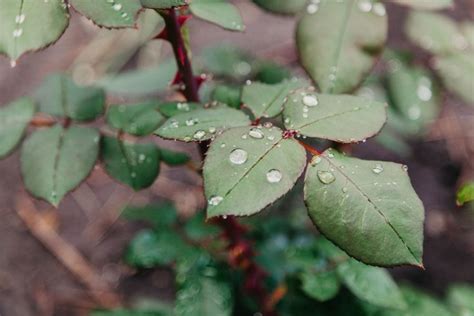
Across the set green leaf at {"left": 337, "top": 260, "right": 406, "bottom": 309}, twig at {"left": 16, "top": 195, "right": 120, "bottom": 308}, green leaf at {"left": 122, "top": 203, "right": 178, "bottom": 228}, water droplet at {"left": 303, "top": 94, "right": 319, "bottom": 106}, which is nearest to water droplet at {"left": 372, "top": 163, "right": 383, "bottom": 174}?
water droplet at {"left": 303, "top": 94, "right": 319, "bottom": 106}

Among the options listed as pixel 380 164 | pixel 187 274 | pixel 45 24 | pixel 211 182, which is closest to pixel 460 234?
pixel 187 274

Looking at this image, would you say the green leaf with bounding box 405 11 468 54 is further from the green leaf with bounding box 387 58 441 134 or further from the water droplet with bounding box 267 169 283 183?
the water droplet with bounding box 267 169 283 183

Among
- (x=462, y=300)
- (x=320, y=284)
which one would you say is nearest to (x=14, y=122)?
(x=320, y=284)

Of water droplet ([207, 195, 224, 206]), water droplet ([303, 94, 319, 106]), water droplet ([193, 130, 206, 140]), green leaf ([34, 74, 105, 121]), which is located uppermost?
water droplet ([207, 195, 224, 206])

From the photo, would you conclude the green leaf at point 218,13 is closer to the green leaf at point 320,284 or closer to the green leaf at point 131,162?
the green leaf at point 131,162

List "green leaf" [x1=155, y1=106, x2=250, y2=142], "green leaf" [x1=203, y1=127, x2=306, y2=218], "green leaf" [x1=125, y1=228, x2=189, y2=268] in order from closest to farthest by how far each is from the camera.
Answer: "green leaf" [x1=203, y1=127, x2=306, y2=218], "green leaf" [x1=155, y1=106, x2=250, y2=142], "green leaf" [x1=125, y1=228, x2=189, y2=268]

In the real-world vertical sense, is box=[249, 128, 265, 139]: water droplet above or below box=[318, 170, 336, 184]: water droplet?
above

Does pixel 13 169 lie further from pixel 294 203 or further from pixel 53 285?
pixel 294 203
